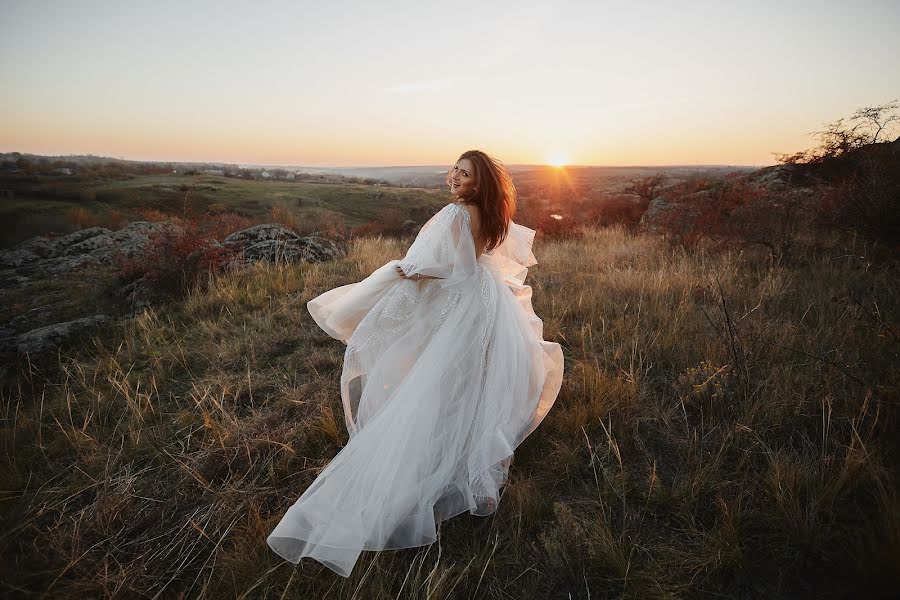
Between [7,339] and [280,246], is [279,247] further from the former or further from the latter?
[7,339]

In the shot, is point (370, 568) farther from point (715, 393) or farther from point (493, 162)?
point (493, 162)

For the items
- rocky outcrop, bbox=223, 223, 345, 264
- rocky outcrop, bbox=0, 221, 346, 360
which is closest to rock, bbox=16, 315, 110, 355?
rocky outcrop, bbox=0, 221, 346, 360

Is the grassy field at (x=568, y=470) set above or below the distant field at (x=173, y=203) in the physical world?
below

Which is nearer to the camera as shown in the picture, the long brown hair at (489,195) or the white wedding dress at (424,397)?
the white wedding dress at (424,397)

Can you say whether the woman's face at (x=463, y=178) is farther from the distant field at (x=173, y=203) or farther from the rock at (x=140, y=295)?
the distant field at (x=173, y=203)

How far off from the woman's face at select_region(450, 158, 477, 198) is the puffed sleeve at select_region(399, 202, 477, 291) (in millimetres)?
178

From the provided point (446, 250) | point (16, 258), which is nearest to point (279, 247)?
point (16, 258)

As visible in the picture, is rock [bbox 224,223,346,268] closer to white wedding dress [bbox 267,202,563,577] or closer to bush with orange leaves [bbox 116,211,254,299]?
bush with orange leaves [bbox 116,211,254,299]

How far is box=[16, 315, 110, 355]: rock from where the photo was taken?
4.77 meters

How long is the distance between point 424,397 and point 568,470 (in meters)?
1.13

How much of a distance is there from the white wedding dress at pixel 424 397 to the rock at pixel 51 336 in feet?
14.8

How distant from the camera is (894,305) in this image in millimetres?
3705

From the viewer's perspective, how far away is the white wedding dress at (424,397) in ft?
6.81

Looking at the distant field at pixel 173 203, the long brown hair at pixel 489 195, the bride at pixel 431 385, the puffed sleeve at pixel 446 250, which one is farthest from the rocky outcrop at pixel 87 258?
the long brown hair at pixel 489 195
